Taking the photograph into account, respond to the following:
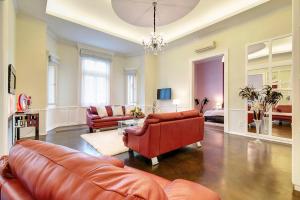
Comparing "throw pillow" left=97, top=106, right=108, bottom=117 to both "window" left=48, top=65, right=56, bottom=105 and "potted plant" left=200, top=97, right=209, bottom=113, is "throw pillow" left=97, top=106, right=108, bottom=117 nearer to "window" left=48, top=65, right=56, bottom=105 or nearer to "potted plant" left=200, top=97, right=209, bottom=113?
"window" left=48, top=65, right=56, bottom=105

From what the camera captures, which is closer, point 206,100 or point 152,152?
point 152,152

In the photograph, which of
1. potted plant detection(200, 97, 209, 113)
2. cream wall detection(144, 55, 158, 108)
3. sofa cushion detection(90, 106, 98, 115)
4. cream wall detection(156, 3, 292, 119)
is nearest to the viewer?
cream wall detection(156, 3, 292, 119)

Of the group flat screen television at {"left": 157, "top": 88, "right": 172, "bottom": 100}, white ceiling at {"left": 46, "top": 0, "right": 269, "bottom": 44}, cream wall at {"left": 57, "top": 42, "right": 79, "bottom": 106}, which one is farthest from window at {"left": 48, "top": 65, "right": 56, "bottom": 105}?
flat screen television at {"left": 157, "top": 88, "right": 172, "bottom": 100}

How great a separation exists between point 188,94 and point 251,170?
14.6 feet

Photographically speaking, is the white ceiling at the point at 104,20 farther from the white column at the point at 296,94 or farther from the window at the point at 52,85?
the white column at the point at 296,94

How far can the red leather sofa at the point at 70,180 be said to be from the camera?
1.53ft

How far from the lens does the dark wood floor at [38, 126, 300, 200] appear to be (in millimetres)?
2076

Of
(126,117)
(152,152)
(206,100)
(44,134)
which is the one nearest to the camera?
→ (152,152)

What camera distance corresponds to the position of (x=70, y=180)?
21.0 inches

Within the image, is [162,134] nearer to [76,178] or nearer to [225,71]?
[76,178]

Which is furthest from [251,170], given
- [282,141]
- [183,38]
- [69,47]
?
[69,47]

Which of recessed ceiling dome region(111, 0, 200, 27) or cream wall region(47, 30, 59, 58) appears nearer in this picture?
recessed ceiling dome region(111, 0, 200, 27)

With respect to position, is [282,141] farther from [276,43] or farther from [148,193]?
[148,193]

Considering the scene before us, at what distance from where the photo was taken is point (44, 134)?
16.1 ft
